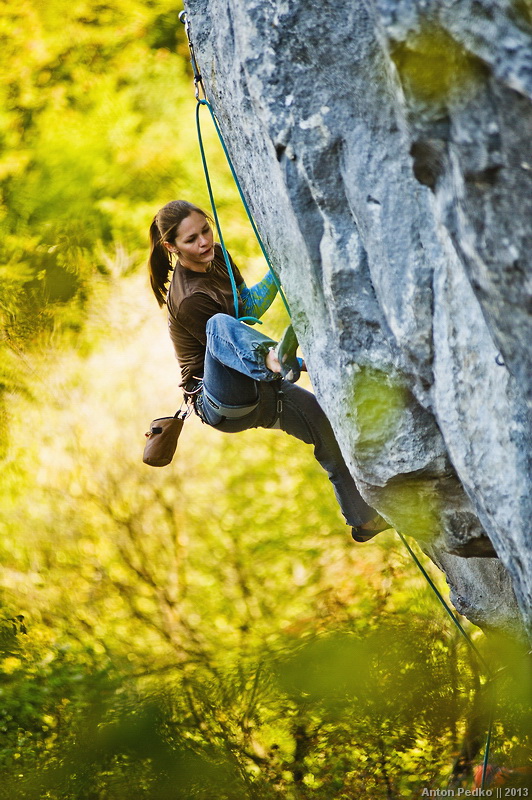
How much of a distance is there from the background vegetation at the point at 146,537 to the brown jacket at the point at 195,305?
134 inches

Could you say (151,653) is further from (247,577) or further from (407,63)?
(407,63)

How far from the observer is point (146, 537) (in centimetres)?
609

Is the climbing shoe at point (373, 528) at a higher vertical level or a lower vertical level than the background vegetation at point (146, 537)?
lower

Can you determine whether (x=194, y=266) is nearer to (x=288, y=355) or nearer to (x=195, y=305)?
(x=195, y=305)

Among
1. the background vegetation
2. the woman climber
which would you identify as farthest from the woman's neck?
the background vegetation

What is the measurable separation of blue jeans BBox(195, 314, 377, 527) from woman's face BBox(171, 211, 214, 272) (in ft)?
0.81

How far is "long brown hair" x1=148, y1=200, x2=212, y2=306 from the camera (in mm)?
2273

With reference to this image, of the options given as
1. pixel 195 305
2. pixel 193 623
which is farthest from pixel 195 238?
pixel 193 623

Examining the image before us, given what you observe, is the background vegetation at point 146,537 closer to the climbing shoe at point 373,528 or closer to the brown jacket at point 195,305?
the climbing shoe at point 373,528

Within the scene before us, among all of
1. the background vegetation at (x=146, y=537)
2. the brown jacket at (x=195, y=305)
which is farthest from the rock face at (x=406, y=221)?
the background vegetation at (x=146, y=537)

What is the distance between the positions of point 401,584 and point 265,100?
4.93 meters

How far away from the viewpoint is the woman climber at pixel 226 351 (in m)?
2.10

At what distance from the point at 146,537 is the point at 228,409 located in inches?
160

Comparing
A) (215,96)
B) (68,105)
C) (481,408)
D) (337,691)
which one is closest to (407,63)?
(481,408)
